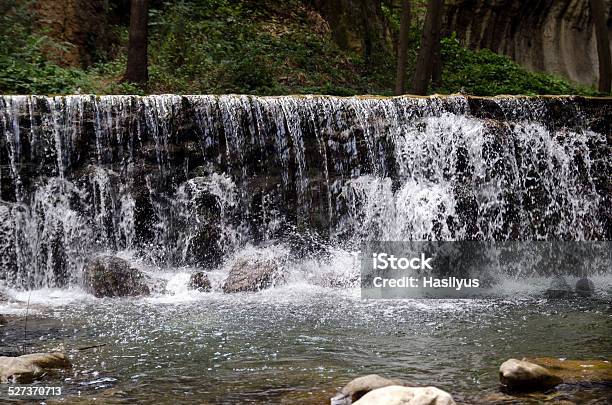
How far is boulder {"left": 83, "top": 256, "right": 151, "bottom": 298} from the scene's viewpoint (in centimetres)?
1022

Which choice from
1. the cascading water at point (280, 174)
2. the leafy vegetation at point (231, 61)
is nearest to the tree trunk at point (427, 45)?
the leafy vegetation at point (231, 61)

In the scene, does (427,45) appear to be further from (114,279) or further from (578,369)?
(578,369)

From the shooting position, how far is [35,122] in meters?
11.6

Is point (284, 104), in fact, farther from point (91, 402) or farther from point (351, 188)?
point (91, 402)

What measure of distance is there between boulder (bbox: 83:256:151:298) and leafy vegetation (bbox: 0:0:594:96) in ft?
16.7

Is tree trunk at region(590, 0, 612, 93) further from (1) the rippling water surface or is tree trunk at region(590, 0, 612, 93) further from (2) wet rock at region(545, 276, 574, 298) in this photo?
(1) the rippling water surface

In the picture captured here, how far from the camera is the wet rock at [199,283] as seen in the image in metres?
10.6

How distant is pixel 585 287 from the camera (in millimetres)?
11148

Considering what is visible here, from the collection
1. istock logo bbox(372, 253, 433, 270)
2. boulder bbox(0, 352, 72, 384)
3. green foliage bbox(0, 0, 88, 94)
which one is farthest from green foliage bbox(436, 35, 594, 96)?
boulder bbox(0, 352, 72, 384)

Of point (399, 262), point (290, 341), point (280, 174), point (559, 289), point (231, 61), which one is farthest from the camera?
point (231, 61)

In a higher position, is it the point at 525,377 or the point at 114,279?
the point at 114,279

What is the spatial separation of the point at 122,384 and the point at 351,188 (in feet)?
24.0
